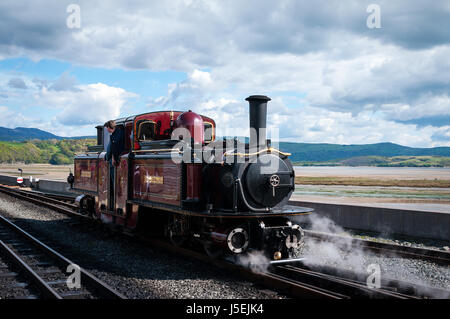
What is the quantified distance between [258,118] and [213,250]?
9.54ft

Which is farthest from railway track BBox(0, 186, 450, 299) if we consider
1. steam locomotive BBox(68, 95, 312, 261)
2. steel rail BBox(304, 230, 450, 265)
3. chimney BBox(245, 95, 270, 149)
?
chimney BBox(245, 95, 270, 149)

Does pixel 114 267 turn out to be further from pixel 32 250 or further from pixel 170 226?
pixel 32 250

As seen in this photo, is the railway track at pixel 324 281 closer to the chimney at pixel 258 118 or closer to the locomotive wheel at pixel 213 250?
the locomotive wheel at pixel 213 250

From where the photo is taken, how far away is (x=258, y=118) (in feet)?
28.0

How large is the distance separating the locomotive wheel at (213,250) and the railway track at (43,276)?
2393 millimetres

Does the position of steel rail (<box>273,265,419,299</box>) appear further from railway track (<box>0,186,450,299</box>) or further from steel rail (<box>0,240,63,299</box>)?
steel rail (<box>0,240,63,299</box>)

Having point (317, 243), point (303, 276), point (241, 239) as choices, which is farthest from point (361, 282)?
point (317, 243)

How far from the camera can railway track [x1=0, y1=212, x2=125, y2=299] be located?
6.97 meters

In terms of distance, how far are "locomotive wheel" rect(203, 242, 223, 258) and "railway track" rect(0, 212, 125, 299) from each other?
2.39m

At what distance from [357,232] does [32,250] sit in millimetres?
9426

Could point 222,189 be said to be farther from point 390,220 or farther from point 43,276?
point 390,220

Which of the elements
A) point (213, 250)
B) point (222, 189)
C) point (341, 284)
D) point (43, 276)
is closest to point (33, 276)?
point (43, 276)

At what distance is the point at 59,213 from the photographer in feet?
59.3

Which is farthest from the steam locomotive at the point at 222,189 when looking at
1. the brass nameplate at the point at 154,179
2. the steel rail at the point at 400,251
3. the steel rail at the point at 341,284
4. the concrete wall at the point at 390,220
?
the concrete wall at the point at 390,220
